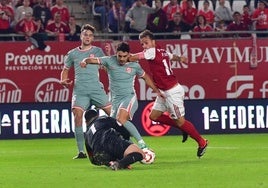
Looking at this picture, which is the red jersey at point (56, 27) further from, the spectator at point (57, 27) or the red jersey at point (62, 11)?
the red jersey at point (62, 11)

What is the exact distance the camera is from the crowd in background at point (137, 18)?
29.1 m

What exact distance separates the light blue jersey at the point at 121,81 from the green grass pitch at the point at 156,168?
1.09m

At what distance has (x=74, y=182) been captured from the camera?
15.0 m

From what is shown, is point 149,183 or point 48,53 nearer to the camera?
point 149,183

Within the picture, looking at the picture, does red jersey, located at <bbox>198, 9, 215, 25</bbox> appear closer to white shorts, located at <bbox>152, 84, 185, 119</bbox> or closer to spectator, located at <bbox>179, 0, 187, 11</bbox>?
spectator, located at <bbox>179, 0, 187, 11</bbox>

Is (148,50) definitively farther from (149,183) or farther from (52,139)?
(52,139)

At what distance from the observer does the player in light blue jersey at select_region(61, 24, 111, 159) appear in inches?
789

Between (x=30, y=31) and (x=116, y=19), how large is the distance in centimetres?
286

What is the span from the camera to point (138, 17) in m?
30.6

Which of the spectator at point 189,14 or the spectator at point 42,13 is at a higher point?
the spectator at point 42,13

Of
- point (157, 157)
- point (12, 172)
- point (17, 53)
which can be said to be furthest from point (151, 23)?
point (12, 172)

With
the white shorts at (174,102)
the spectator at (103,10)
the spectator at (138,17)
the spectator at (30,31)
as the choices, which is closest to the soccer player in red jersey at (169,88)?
the white shorts at (174,102)

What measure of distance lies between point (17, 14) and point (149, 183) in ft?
50.9

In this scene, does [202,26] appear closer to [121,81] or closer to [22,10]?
[22,10]
